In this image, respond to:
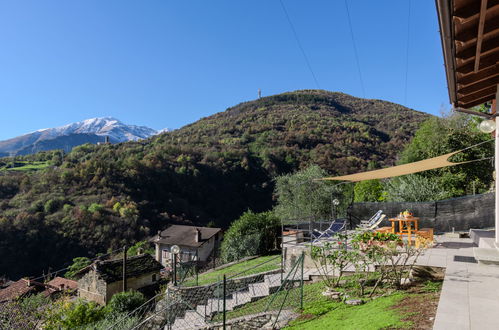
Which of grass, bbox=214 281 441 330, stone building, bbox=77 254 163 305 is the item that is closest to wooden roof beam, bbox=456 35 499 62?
grass, bbox=214 281 441 330

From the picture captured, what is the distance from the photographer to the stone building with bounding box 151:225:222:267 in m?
26.3

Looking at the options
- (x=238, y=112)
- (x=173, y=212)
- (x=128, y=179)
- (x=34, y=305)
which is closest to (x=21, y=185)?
(x=128, y=179)

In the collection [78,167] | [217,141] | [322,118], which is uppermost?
[322,118]

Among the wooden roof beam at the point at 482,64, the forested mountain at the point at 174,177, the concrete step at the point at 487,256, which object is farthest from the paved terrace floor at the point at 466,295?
the forested mountain at the point at 174,177

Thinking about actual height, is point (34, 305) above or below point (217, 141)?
below

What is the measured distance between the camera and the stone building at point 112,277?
1639cm

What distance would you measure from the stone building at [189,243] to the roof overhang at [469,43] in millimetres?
24197

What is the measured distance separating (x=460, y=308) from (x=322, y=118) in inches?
2354

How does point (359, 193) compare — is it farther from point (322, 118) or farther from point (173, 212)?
point (322, 118)

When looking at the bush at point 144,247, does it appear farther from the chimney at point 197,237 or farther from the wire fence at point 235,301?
the wire fence at point 235,301

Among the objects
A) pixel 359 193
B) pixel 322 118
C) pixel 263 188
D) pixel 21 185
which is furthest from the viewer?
pixel 322 118

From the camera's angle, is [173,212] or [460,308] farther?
[173,212]

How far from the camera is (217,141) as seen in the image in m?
54.7

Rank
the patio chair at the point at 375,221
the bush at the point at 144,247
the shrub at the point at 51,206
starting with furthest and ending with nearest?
the shrub at the point at 51,206, the bush at the point at 144,247, the patio chair at the point at 375,221
